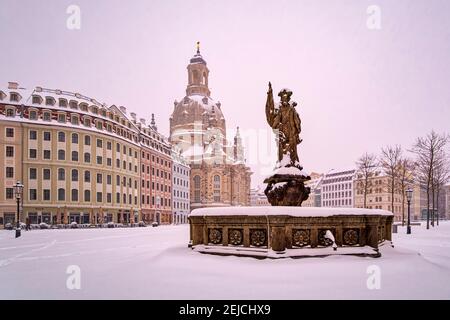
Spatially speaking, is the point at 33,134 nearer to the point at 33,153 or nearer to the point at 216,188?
the point at 33,153

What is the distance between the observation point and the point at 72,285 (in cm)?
870

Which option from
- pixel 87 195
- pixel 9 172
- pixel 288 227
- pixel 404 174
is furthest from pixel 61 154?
pixel 288 227

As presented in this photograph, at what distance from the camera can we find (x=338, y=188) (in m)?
128

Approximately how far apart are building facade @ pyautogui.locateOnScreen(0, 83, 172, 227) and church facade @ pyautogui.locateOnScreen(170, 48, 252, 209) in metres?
45.8

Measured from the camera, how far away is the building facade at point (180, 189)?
8888 centimetres

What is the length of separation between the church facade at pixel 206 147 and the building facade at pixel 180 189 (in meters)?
10.1

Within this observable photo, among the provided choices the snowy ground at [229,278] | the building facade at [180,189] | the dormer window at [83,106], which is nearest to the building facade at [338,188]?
the building facade at [180,189]

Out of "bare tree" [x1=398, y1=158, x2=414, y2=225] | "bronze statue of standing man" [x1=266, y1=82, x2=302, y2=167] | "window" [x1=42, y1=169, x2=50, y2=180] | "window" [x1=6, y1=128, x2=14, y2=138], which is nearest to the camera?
"bronze statue of standing man" [x1=266, y1=82, x2=302, y2=167]

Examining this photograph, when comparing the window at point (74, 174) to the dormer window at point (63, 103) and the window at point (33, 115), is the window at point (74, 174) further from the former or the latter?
the dormer window at point (63, 103)

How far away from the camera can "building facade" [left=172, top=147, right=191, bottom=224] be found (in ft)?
292

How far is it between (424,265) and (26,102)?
176ft

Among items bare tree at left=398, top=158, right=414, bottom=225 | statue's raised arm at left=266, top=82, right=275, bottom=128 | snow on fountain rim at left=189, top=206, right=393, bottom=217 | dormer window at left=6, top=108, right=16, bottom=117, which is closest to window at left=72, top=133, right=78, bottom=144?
dormer window at left=6, top=108, right=16, bottom=117

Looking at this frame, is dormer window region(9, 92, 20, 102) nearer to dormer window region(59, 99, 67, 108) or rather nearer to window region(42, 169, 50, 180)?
dormer window region(59, 99, 67, 108)
